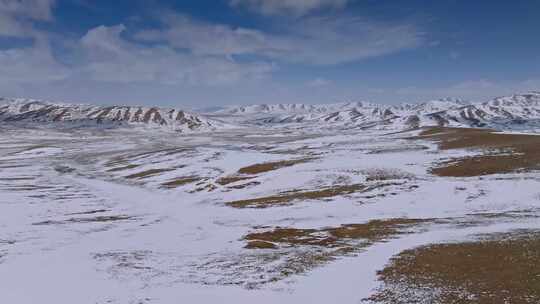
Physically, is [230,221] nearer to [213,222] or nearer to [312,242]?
[213,222]

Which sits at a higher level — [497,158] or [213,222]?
[497,158]

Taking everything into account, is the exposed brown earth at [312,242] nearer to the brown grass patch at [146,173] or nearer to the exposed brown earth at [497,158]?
the exposed brown earth at [497,158]

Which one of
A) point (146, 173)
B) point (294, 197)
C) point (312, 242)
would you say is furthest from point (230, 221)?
point (146, 173)

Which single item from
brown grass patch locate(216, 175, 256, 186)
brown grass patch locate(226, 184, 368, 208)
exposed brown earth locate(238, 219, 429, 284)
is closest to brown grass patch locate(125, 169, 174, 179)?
brown grass patch locate(216, 175, 256, 186)

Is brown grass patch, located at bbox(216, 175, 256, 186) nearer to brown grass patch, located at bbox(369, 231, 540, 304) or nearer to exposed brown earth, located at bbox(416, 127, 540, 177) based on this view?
exposed brown earth, located at bbox(416, 127, 540, 177)

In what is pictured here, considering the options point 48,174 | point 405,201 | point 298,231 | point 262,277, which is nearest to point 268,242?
point 298,231

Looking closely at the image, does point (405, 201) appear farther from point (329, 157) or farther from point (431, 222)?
point (329, 157)

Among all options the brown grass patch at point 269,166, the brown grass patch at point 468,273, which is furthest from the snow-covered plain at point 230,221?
the brown grass patch at point 468,273
